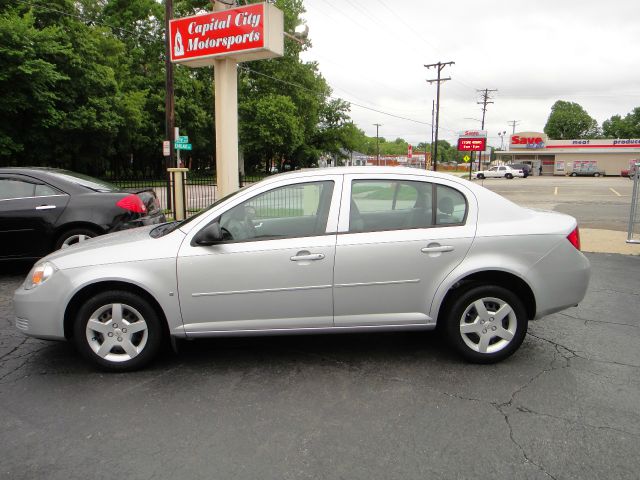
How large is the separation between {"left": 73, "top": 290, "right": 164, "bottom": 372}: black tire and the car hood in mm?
276

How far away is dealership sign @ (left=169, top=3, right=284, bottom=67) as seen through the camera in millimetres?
11023

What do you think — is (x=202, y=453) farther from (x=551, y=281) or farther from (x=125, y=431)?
(x=551, y=281)

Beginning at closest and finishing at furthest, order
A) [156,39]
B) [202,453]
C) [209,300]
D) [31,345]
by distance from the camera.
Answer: [202,453]
[209,300]
[31,345]
[156,39]

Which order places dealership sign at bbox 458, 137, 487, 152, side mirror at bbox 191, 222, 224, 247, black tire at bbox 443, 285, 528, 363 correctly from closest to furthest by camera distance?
side mirror at bbox 191, 222, 224, 247
black tire at bbox 443, 285, 528, 363
dealership sign at bbox 458, 137, 487, 152

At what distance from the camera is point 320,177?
13.2 ft

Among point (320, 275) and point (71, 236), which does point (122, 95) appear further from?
point (320, 275)

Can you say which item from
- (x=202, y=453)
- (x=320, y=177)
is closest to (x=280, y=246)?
(x=320, y=177)

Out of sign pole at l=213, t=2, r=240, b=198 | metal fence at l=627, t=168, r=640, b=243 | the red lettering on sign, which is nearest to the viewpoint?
metal fence at l=627, t=168, r=640, b=243

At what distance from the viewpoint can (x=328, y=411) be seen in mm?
3273

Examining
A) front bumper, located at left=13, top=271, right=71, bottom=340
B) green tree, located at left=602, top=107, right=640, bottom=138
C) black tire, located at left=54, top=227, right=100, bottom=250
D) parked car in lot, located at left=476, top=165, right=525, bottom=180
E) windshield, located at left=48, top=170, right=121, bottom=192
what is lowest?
front bumper, located at left=13, top=271, right=71, bottom=340

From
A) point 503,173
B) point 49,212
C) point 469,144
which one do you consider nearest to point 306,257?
point 49,212

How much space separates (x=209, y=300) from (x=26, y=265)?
5.57 m

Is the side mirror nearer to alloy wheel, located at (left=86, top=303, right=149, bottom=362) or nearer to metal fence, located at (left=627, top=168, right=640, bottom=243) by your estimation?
alloy wheel, located at (left=86, top=303, right=149, bottom=362)

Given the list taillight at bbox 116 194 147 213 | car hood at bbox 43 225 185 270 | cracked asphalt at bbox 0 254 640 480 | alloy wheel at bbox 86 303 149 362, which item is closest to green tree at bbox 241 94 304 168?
taillight at bbox 116 194 147 213
